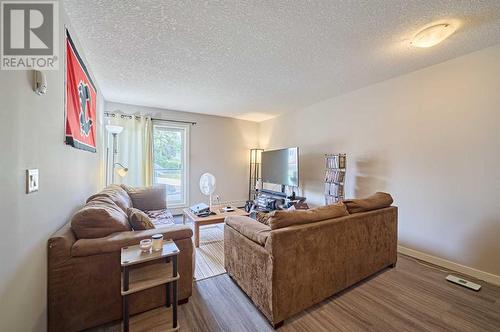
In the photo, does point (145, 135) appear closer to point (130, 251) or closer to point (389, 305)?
point (130, 251)

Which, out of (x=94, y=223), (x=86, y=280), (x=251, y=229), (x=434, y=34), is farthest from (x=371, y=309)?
(x=434, y=34)

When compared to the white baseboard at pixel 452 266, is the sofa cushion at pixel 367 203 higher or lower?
higher

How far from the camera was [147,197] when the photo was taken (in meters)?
3.36

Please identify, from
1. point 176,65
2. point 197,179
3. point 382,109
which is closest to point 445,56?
point 382,109

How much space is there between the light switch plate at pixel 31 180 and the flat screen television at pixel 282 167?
3.51 m

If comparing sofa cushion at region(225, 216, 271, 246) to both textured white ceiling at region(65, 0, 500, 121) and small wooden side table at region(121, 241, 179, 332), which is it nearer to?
small wooden side table at region(121, 241, 179, 332)

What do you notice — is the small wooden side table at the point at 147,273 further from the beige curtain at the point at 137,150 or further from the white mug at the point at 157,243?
the beige curtain at the point at 137,150

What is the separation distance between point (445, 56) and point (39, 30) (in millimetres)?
3889

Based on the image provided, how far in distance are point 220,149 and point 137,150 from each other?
193cm

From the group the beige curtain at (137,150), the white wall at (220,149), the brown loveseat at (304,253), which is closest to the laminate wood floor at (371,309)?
the brown loveseat at (304,253)

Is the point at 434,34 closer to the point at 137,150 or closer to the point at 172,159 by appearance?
the point at 172,159

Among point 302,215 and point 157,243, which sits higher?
point 302,215

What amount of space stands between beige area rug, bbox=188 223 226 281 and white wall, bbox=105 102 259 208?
5.65 feet

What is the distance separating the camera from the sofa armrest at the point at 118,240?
4.52 ft
